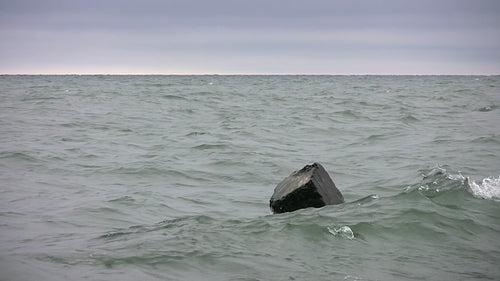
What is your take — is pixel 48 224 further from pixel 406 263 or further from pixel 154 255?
pixel 406 263

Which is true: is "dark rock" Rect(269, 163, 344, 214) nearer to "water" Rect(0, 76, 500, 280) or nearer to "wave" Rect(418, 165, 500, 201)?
"water" Rect(0, 76, 500, 280)

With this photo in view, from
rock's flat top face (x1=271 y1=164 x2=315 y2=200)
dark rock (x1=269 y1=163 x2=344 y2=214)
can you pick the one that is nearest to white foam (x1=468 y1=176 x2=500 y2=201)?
dark rock (x1=269 y1=163 x2=344 y2=214)

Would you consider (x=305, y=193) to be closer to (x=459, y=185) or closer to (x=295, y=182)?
(x=295, y=182)

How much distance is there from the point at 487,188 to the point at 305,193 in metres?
3.54

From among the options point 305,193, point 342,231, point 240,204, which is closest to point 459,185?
point 305,193

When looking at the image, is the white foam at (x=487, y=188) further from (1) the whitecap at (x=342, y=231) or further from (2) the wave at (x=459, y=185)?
(1) the whitecap at (x=342, y=231)

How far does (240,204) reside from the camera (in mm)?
10320

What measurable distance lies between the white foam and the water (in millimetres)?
34

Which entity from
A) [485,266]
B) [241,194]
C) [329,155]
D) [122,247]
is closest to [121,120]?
[329,155]

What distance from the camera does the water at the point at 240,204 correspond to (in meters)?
6.58

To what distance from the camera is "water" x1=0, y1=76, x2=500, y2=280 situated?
6578 mm

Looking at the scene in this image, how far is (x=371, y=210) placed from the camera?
882 cm

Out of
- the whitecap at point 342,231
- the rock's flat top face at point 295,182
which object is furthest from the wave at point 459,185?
the whitecap at point 342,231

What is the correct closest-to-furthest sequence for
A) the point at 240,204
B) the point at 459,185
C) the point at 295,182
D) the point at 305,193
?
the point at 305,193, the point at 295,182, the point at 459,185, the point at 240,204
